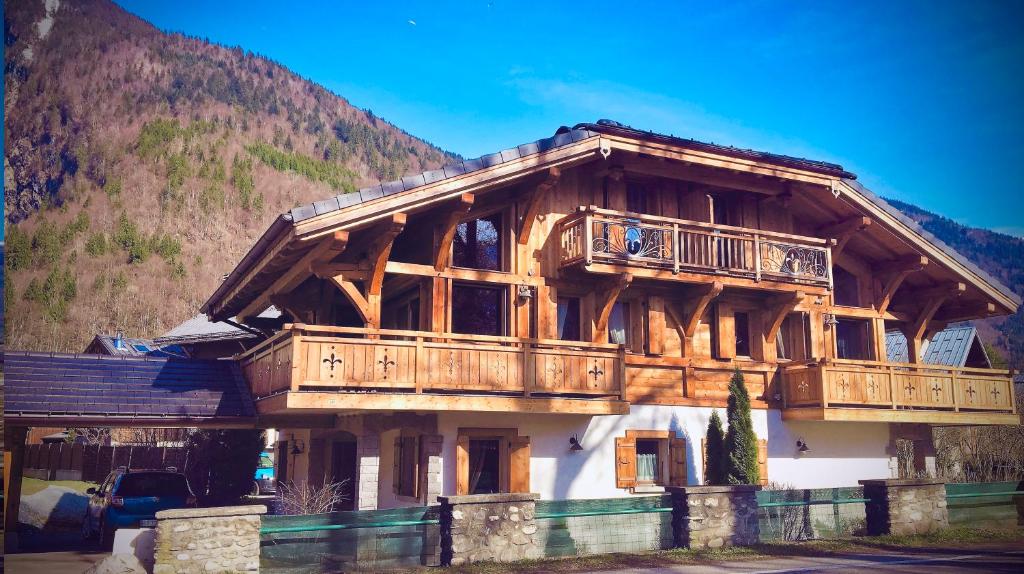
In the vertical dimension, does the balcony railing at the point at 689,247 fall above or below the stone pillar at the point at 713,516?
above

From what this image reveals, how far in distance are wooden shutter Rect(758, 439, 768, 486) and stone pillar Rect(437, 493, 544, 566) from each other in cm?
742

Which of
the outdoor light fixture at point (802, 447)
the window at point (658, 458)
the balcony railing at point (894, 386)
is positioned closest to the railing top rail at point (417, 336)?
the window at point (658, 458)

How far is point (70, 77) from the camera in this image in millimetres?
130500

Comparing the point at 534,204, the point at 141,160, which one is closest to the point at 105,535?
the point at 534,204

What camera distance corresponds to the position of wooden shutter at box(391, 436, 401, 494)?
57.6 ft

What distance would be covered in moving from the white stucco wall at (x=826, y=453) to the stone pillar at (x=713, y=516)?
454 cm

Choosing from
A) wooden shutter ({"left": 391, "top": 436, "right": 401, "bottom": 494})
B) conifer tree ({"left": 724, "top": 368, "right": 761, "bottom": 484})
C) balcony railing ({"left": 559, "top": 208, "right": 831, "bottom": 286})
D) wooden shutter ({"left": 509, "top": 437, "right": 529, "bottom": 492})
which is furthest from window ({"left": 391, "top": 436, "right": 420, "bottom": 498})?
conifer tree ({"left": 724, "top": 368, "right": 761, "bottom": 484})

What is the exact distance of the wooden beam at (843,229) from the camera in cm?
2045

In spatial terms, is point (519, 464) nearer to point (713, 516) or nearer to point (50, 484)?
Result: point (713, 516)

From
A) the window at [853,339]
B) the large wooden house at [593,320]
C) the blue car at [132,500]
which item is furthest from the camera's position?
the window at [853,339]

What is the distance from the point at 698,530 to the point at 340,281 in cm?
744

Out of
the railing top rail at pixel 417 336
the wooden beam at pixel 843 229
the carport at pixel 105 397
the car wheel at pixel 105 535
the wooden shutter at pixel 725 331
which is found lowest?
the car wheel at pixel 105 535

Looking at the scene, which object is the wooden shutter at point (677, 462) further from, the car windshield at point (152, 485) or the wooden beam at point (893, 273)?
the car windshield at point (152, 485)

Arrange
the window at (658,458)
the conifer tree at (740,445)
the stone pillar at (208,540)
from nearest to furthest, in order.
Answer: the stone pillar at (208,540), the conifer tree at (740,445), the window at (658,458)
